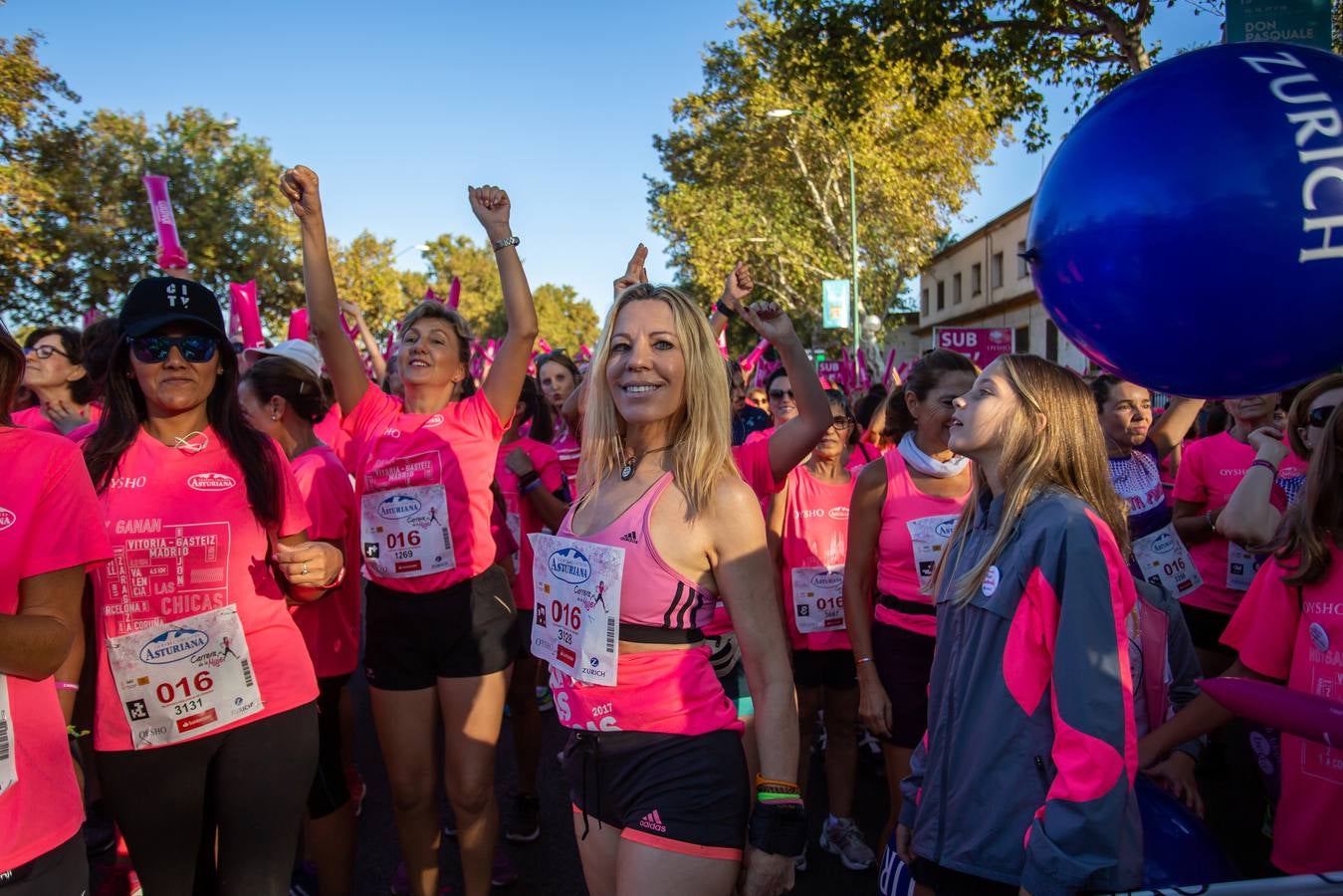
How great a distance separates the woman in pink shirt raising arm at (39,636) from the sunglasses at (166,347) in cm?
56

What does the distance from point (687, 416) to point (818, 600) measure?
1903 mm

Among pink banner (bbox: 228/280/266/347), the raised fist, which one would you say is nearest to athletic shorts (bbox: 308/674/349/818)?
the raised fist

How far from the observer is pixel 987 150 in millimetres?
29469

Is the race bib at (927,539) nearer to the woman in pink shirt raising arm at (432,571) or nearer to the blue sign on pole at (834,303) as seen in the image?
the woman in pink shirt raising arm at (432,571)

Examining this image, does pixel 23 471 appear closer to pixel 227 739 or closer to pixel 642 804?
pixel 227 739

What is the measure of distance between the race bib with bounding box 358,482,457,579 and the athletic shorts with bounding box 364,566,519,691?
103 millimetres

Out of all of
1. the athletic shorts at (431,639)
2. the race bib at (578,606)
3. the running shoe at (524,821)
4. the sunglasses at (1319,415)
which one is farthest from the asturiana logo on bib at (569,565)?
the running shoe at (524,821)

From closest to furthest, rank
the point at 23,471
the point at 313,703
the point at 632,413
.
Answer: the point at 23,471 → the point at 632,413 → the point at 313,703

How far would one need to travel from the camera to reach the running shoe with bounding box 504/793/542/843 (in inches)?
157

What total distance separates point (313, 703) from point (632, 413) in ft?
4.21

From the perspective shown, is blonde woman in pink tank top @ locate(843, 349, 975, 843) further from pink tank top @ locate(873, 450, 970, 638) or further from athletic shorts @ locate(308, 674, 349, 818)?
athletic shorts @ locate(308, 674, 349, 818)

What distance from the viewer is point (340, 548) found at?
3.23 m

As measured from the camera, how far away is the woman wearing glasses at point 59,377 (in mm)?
4438

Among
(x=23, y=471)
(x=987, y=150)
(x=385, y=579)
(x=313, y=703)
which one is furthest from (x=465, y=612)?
(x=987, y=150)
